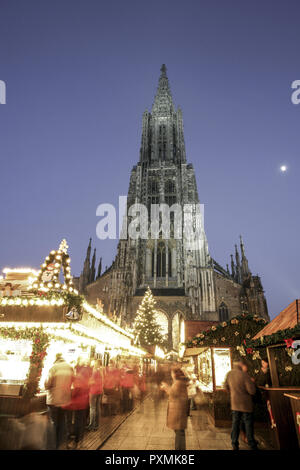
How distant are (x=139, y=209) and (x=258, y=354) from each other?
32.7 m

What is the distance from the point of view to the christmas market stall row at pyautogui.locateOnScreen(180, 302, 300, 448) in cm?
Result: 496

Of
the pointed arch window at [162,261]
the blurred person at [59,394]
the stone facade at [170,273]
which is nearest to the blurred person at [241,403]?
the blurred person at [59,394]

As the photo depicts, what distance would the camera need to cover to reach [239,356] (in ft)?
19.0

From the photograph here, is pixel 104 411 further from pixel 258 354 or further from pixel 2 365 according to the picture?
pixel 258 354

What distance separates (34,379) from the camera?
18.1 feet

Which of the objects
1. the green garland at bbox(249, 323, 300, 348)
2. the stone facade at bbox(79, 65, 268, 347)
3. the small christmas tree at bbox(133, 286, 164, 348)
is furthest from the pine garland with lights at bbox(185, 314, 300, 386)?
the stone facade at bbox(79, 65, 268, 347)

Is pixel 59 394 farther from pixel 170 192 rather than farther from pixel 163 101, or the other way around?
pixel 163 101

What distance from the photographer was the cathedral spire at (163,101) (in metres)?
51.4

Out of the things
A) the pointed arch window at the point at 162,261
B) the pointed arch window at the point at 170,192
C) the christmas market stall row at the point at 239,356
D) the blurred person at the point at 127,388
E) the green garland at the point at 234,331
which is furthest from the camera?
the pointed arch window at the point at 170,192

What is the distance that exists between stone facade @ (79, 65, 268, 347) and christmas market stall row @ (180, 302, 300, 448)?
1963cm

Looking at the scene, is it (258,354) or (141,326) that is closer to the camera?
(258,354)

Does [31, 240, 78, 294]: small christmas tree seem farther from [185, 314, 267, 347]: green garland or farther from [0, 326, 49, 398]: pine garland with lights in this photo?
[185, 314, 267, 347]: green garland

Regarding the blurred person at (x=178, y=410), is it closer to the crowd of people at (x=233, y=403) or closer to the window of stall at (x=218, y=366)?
the crowd of people at (x=233, y=403)
